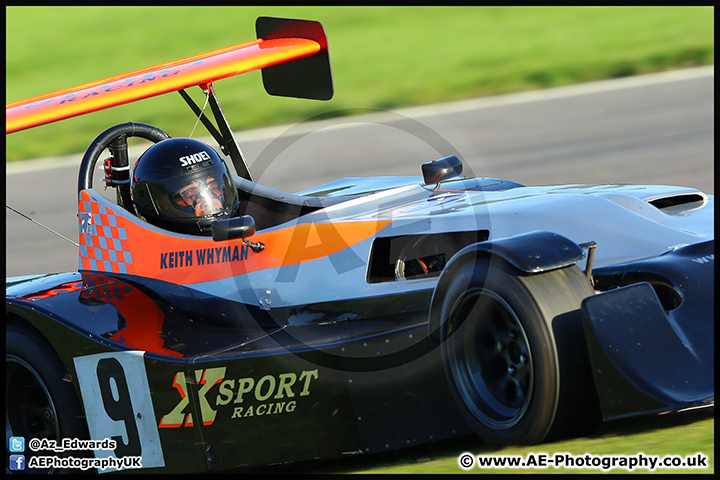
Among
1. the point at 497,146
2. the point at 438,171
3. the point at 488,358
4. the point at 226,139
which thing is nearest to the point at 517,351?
the point at 488,358

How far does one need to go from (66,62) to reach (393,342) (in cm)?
1604

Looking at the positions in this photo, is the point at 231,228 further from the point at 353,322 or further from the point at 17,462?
the point at 17,462

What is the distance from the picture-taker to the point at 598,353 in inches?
143

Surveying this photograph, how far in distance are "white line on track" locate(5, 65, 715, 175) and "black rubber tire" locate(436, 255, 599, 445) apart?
9.69 metres

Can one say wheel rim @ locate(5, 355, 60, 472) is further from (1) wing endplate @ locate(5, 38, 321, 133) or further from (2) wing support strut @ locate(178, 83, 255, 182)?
(2) wing support strut @ locate(178, 83, 255, 182)

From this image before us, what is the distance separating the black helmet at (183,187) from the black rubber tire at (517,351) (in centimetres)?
183

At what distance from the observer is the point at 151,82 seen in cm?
571

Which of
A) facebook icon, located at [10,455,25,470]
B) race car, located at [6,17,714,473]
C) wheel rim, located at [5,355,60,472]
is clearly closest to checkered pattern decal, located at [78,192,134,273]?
race car, located at [6,17,714,473]

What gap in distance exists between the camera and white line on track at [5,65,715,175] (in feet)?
44.4

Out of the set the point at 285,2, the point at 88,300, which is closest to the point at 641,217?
the point at 88,300

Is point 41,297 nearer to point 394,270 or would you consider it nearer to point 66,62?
point 394,270

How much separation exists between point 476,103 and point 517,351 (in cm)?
1032

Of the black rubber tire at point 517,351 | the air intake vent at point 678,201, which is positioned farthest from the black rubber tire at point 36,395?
the air intake vent at point 678,201

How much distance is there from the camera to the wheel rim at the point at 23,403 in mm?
5324
